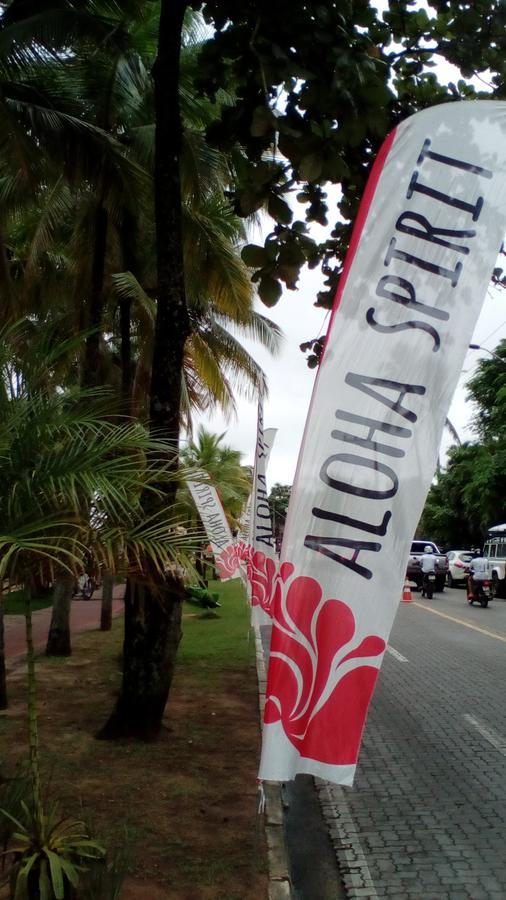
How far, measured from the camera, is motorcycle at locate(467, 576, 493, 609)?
23297 mm

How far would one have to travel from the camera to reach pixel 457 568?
1342 inches

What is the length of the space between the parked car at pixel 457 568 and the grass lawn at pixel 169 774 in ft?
76.2

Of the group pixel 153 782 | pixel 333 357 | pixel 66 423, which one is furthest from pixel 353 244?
pixel 153 782

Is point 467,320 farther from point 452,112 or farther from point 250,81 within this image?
point 250,81

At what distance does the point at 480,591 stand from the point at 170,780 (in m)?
18.3

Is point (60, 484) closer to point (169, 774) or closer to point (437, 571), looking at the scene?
point (169, 774)

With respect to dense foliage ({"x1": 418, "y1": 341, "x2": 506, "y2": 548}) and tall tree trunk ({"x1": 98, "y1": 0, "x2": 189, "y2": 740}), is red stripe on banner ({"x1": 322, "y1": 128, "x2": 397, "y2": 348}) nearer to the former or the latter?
tall tree trunk ({"x1": 98, "y1": 0, "x2": 189, "y2": 740})

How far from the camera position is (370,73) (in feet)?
16.4

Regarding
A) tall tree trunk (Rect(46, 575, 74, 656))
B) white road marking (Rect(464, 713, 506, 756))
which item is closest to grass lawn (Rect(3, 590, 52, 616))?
tall tree trunk (Rect(46, 575, 74, 656))

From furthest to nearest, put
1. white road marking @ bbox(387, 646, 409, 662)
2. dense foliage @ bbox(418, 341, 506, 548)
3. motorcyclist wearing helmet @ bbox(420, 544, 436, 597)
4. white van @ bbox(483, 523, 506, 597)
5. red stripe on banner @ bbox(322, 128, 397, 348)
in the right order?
dense foliage @ bbox(418, 341, 506, 548)
white van @ bbox(483, 523, 506, 597)
motorcyclist wearing helmet @ bbox(420, 544, 436, 597)
white road marking @ bbox(387, 646, 409, 662)
red stripe on banner @ bbox(322, 128, 397, 348)

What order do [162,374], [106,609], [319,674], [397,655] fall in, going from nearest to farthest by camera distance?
1. [319,674]
2. [162,374]
3. [397,655]
4. [106,609]

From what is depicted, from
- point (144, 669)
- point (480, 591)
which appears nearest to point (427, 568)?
point (480, 591)

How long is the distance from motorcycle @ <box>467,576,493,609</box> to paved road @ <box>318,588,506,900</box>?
10994 millimetres

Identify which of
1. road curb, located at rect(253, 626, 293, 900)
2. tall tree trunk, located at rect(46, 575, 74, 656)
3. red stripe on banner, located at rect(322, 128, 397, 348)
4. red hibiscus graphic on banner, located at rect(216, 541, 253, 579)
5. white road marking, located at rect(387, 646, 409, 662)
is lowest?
road curb, located at rect(253, 626, 293, 900)
